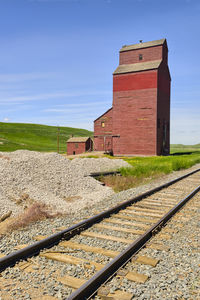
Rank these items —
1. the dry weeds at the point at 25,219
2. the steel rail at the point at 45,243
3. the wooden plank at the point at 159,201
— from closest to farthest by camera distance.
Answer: the steel rail at the point at 45,243 < the dry weeds at the point at 25,219 < the wooden plank at the point at 159,201

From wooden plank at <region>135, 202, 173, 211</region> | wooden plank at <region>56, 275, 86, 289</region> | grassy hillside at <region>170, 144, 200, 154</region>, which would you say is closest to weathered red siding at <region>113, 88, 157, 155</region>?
wooden plank at <region>135, 202, 173, 211</region>

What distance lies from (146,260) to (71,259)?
1.28 meters

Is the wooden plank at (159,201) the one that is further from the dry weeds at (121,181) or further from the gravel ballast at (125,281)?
the dry weeds at (121,181)

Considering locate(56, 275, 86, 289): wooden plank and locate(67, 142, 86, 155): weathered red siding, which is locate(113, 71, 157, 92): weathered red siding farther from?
locate(56, 275, 86, 289): wooden plank

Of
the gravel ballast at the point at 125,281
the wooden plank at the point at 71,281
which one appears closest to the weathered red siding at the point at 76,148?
the gravel ballast at the point at 125,281

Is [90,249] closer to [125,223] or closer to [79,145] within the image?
[125,223]

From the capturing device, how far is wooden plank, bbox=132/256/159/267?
445cm

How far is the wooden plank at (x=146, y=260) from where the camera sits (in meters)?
4.45

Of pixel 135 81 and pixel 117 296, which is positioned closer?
pixel 117 296

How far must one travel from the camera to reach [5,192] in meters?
8.42

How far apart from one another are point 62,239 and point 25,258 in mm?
985

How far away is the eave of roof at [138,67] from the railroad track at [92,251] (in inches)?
1270

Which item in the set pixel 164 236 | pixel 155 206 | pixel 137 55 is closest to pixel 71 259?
pixel 164 236

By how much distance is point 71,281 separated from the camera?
3805 millimetres
